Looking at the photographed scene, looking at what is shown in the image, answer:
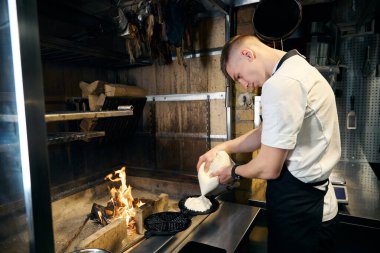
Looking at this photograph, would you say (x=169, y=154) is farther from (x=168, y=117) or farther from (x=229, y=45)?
(x=229, y=45)

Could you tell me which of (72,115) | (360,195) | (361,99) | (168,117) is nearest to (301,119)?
(72,115)

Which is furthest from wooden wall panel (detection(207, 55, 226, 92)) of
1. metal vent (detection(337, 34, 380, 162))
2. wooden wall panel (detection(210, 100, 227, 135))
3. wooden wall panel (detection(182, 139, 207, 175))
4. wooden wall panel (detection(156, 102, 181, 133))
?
metal vent (detection(337, 34, 380, 162))

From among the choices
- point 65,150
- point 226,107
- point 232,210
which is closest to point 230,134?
point 226,107

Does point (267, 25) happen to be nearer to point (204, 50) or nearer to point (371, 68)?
point (204, 50)

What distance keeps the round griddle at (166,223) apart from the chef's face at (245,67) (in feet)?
3.53

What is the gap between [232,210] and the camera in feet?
6.82

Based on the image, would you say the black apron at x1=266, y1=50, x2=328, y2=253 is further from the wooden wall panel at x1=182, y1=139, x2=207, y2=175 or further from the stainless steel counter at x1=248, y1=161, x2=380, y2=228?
the wooden wall panel at x1=182, y1=139, x2=207, y2=175

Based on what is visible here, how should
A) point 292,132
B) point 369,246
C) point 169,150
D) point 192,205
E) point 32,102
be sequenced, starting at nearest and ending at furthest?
point 32,102
point 292,132
point 369,246
point 192,205
point 169,150

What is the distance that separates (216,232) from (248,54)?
1212 mm

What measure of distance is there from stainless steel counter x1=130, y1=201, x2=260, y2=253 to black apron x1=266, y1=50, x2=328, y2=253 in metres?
0.37

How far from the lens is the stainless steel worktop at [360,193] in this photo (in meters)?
1.70

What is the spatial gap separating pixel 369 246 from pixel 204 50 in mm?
2333

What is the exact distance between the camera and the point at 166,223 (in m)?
1.80

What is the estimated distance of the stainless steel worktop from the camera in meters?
1.70
